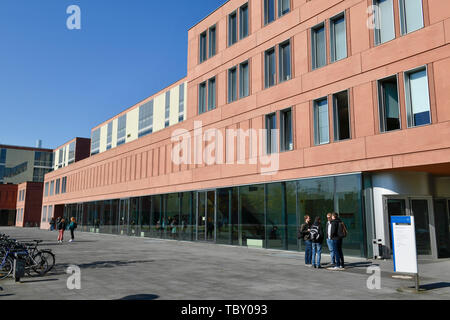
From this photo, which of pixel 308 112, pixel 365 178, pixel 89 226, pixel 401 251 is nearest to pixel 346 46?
pixel 308 112

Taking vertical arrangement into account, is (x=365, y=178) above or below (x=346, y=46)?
below

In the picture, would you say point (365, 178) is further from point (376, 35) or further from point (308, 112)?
point (376, 35)

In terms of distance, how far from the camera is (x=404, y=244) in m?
9.89

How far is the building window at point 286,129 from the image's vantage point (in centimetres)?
2141

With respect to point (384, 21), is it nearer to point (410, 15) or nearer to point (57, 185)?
point (410, 15)

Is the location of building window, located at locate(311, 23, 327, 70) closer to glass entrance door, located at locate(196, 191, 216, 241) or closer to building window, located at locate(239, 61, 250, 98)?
building window, located at locate(239, 61, 250, 98)

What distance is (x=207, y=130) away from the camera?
2772cm

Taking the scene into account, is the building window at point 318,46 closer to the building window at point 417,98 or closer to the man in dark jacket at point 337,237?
the building window at point 417,98

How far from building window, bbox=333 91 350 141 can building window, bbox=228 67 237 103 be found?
332 inches

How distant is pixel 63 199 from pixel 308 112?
49926 millimetres

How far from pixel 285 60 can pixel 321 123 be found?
16.0 feet

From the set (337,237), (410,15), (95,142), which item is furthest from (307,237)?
(95,142)

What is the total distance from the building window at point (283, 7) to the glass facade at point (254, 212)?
9915 millimetres

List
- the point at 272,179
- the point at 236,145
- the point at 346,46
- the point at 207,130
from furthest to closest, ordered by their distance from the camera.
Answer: the point at 207,130 < the point at 236,145 < the point at 272,179 < the point at 346,46
